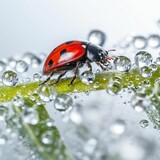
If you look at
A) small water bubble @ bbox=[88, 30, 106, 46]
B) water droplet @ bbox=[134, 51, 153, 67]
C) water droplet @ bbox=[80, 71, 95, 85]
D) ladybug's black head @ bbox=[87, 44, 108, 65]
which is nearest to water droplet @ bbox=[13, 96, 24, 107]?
water droplet @ bbox=[80, 71, 95, 85]

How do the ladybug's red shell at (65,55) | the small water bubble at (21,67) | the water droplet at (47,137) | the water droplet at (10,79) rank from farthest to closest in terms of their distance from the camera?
the ladybug's red shell at (65,55)
the small water bubble at (21,67)
the water droplet at (10,79)
the water droplet at (47,137)

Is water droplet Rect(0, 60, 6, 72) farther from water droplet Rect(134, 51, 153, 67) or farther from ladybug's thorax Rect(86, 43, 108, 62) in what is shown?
water droplet Rect(134, 51, 153, 67)

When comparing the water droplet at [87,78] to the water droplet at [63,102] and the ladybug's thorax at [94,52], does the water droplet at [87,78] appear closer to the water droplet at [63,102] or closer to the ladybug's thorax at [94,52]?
the water droplet at [63,102]

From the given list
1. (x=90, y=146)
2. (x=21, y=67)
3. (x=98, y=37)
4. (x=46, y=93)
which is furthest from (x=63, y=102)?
(x=98, y=37)

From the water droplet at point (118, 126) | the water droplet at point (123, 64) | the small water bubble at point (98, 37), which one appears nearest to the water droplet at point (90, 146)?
the water droplet at point (118, 126)

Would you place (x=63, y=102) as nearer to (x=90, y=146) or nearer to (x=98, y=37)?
(x=90, y=146)

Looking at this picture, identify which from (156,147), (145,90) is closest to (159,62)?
(145,90)
